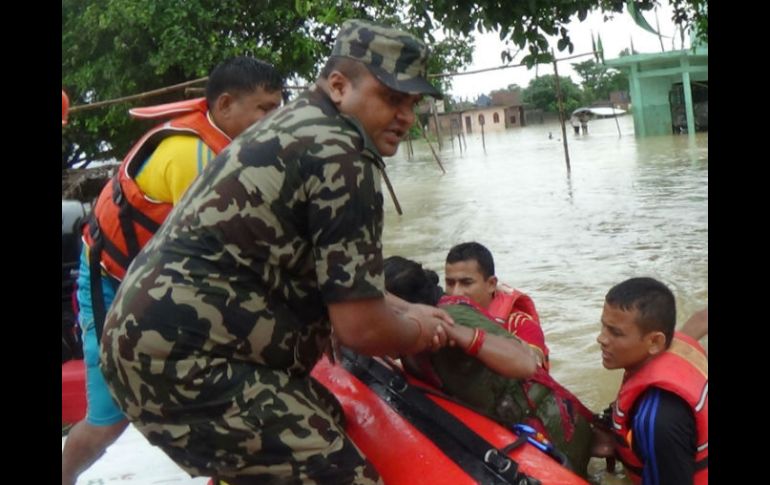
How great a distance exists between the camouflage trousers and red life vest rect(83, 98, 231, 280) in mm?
1039

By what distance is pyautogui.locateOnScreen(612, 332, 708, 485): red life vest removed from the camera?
97.0 inches

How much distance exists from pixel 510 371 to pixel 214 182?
987 millimetres

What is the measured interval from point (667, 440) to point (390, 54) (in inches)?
56.4

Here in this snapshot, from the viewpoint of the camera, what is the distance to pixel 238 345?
5.92ft

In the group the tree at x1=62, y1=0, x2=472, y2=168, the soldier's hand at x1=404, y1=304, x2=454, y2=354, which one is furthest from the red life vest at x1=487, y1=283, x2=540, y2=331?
the tree at x1=62, y1=0, x2=472, y2=168

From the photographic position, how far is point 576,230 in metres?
10.5

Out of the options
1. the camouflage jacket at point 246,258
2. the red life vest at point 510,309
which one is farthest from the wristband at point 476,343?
the red life vest at point 510,309

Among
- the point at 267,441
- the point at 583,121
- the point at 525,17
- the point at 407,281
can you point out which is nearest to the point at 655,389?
the point at 407,281

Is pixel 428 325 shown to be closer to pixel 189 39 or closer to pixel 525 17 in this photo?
pixel 525 17

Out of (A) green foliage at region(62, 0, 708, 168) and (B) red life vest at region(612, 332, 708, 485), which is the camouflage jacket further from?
(A) green foliage at region(62, 0, 708, 168)

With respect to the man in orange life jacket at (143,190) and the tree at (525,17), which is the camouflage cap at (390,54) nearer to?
the man in orange life jacket at (143,190)
